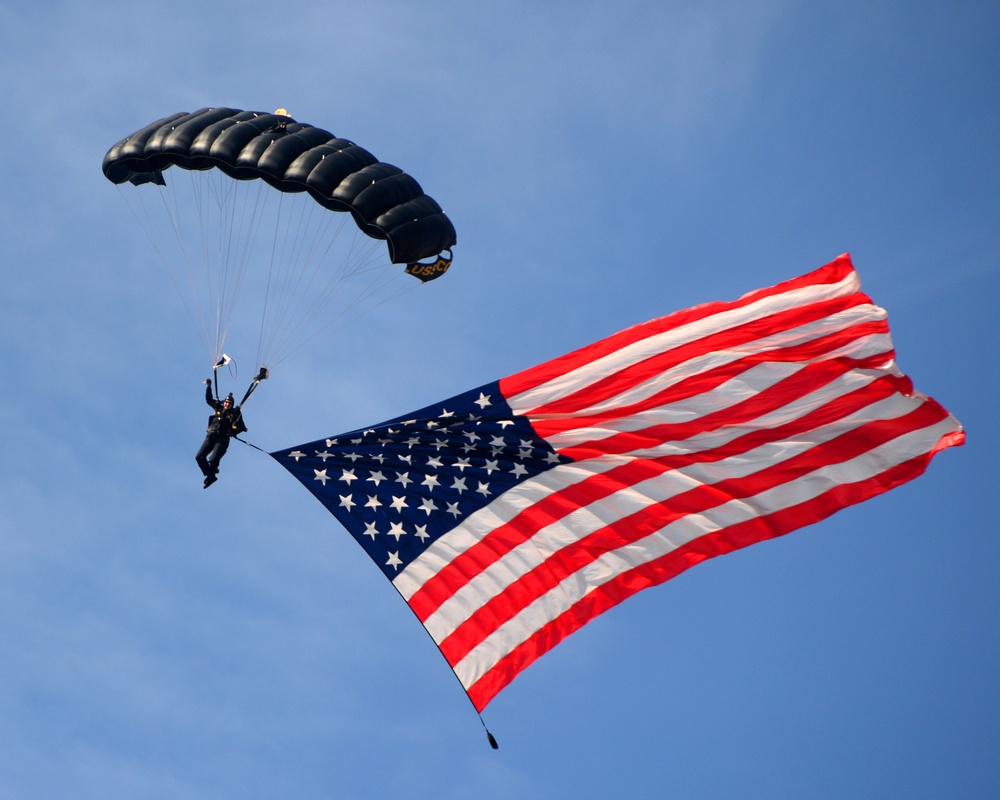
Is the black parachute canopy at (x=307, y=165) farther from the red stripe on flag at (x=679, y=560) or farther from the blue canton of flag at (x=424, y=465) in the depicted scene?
the red stripe on flag at (x=679, y=560)

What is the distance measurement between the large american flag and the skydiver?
95.8 inches

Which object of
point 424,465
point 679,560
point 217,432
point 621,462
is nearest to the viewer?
point 679,560

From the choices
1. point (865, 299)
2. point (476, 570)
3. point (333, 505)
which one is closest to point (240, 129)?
point (333, 505)

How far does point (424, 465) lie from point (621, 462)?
104 inches

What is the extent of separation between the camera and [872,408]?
60.0ft

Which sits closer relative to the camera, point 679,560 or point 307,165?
point 679,560

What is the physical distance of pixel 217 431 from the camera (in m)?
21.3

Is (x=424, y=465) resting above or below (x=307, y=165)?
below

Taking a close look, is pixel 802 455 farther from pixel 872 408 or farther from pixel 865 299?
pixel 865 299

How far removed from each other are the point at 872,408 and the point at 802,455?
1073 millimetres

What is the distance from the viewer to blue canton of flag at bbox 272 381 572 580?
741 inches

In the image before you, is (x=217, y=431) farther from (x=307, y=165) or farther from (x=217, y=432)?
(x=307, y=165)

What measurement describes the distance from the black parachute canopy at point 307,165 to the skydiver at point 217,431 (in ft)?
11.0

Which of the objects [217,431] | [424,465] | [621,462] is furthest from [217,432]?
[621,462]
